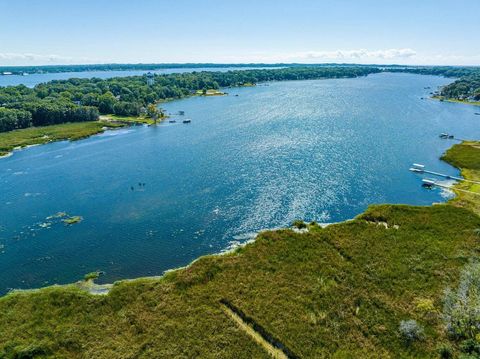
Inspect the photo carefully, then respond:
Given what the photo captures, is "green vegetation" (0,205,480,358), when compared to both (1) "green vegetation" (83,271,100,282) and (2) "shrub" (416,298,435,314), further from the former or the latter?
(1) "green vegetation" (83,271,100,282)

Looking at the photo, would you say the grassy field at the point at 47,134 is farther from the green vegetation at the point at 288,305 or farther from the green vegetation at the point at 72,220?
the green vegetation at the point at 288,305

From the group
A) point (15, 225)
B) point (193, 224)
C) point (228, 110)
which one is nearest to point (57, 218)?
point (15, 225)

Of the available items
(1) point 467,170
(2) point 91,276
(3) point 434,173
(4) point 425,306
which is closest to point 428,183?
(3) point 434,173

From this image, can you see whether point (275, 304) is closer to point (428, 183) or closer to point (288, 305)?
point (288, 305)

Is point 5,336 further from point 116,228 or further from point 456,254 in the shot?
point 456,254

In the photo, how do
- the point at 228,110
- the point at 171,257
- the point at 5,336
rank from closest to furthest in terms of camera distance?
1. the point at 5,336
2. the point at 171,257
3. the point at 228,110
